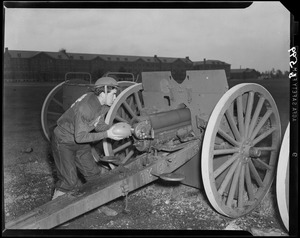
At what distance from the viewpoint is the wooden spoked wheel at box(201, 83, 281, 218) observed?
2.79m

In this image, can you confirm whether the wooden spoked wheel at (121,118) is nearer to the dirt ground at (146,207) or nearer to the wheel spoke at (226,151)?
the dirt ground at (146,207)

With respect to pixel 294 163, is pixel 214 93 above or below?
above

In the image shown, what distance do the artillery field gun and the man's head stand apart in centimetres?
40

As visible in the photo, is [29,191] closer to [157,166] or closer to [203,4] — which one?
[157,166]

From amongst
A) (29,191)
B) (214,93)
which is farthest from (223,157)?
(29,191)

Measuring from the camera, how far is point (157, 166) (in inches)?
117

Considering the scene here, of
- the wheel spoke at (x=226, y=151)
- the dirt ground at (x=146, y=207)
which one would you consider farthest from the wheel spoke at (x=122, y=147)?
the wheel spoke at (x=226, y=151)

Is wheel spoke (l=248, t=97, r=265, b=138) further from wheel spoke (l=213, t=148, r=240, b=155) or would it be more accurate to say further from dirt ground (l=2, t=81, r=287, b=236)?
dirt ground (l=2, t=81, r=287, b=236)

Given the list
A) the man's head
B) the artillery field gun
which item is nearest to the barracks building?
the artillery field gun

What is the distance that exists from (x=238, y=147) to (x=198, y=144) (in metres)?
0.44

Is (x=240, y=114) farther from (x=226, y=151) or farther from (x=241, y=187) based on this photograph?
(x=241, y=187)

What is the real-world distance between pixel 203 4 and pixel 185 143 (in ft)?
5.31

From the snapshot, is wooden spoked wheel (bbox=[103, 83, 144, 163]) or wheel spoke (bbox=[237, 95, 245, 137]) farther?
wooden spoked wheel (bbox=[103, 83, 144, 163])

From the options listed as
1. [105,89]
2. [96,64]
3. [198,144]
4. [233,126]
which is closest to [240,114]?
[233,126]
